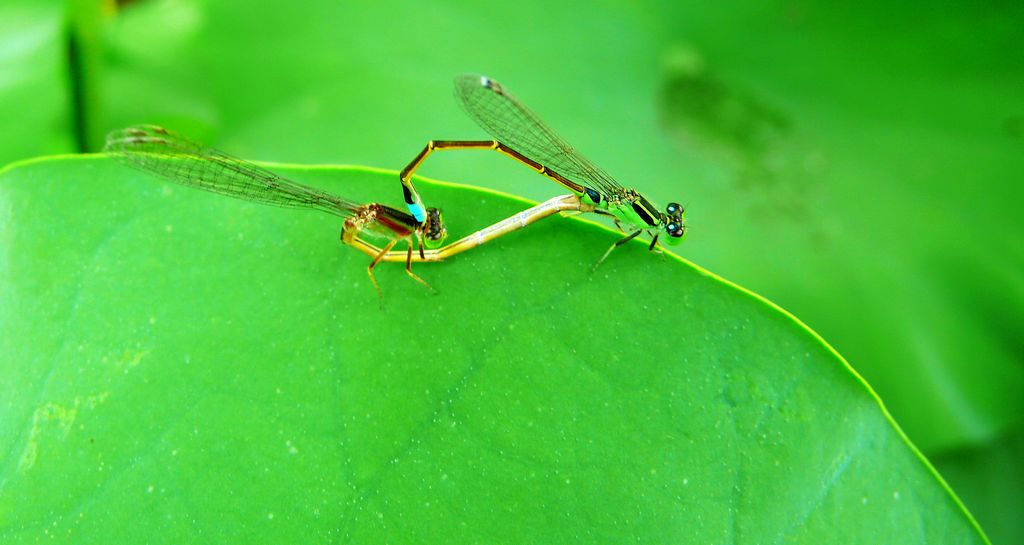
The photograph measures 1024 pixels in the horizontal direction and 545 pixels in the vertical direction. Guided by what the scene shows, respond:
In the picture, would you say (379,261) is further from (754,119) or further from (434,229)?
(754,119)

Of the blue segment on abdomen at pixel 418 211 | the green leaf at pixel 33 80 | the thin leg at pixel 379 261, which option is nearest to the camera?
the thin leg at pixel 379 261

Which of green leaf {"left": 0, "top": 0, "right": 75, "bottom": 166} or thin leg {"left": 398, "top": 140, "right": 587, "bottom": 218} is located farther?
green leaf {"left": 0, "top": 0, "right": 75, "bottom": 166}

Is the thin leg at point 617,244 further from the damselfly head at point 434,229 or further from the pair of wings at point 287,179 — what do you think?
the pair of wings at point 287,179

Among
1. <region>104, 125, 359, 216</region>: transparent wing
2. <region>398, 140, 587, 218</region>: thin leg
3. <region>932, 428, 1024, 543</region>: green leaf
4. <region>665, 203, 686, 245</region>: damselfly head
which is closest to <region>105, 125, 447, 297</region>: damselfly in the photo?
<region>104, 125, 359, 216</region>: transparent wing

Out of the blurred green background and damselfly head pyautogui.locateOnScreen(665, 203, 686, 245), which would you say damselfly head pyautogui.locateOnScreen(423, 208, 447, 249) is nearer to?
damselfly head pyautogui.locateOnScreen(665, 203, 686, 245)

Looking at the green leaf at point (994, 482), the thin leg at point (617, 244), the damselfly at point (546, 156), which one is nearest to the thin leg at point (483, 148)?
the damselfly at point (546, 156)

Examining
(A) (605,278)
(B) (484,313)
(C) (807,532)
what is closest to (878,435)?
(C) (807,532)
